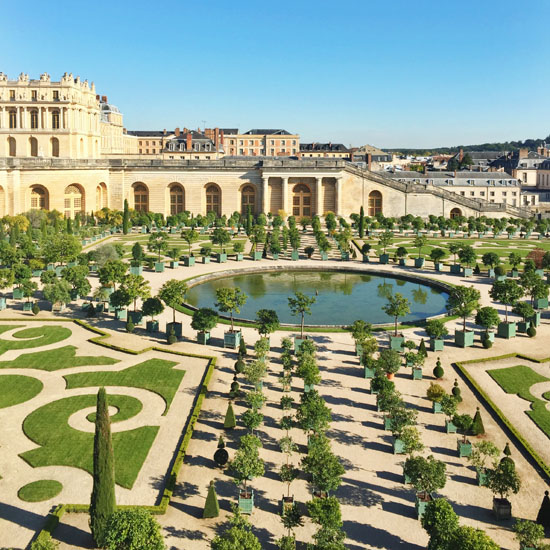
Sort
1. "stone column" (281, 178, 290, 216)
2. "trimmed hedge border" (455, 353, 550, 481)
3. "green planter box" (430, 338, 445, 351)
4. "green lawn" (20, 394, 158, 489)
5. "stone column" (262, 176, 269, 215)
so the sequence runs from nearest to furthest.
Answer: "green lawn" (20, 394, 158, 489), "trimmed hedge border" (455, 353, 550, 481), "green planter box" (430, 338, 445, 351), "stone column" (262, 176, 269, 215), "stone column" (281, 178, 290, 216)

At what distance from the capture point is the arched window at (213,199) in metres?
83.8

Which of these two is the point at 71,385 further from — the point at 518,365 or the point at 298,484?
the point at 518,365

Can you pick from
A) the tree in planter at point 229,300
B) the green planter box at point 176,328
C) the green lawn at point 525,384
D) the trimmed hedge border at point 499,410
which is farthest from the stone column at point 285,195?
the green lawn at point 525,384

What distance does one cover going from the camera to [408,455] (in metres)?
21.8

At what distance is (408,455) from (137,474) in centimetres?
894

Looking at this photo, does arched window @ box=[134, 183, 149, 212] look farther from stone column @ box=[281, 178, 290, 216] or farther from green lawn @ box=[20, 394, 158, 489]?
green lawn @ box=[20, 394, 158, 489]

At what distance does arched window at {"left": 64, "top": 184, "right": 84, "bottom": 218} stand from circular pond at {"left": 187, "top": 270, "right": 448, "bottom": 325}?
1244 inches

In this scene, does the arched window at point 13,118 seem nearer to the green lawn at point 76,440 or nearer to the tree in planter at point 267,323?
the tree in planter at point 267,323

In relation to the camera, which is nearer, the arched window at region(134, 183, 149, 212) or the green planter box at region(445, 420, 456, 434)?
the green planter box at region(445, 420, 456, 434)

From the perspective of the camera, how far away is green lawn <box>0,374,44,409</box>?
25.4 m

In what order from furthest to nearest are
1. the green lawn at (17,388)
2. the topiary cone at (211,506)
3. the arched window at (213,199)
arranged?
1. the arched window at (213,199)
2. the green lawn at (17,388)
3. the topiary cone at (211,506)

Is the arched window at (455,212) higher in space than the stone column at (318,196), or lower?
lower

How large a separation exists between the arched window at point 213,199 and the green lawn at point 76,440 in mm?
59836

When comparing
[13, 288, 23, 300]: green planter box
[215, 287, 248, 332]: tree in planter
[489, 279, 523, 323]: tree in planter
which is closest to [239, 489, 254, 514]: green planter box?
[215, 287, 248, 332]: tree in planter
